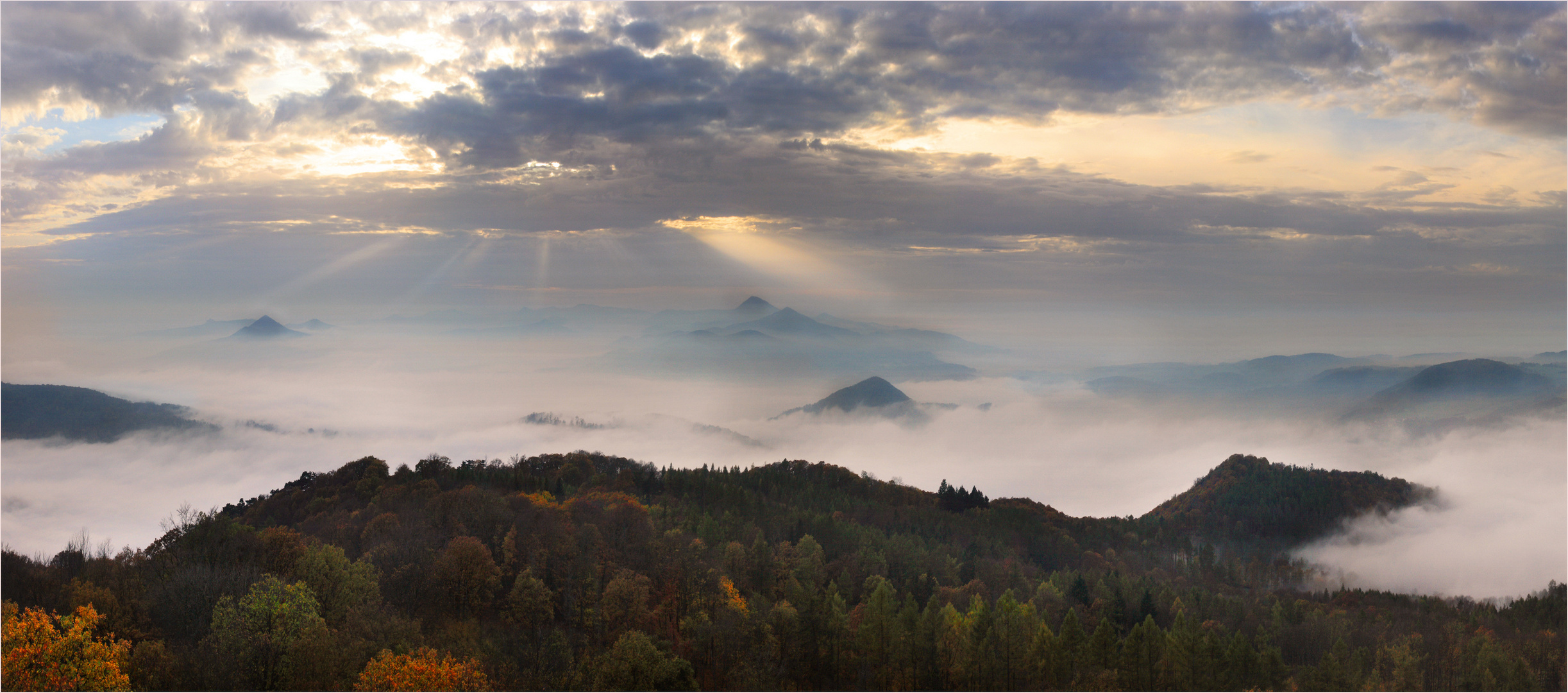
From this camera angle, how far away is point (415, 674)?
37.1 m

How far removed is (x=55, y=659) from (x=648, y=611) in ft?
104

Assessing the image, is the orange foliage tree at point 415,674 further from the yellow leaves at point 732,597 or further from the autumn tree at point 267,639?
the yellow leaves at point 732,597

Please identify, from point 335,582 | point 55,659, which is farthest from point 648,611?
point 55,659

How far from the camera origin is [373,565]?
52.8 metres

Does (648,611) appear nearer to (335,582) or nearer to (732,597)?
(732,597)

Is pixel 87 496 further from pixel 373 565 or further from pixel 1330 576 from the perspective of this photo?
pixel 1330 576

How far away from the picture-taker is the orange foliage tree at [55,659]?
1270 inches

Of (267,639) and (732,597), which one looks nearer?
(267,639)

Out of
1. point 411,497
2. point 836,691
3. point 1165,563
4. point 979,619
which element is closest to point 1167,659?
point 979,619

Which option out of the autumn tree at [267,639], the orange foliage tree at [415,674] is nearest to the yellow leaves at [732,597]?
the orange foliage tree at [415,674]

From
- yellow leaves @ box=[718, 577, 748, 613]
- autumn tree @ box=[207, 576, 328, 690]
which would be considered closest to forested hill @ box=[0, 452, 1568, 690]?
autumn tree @ box=[207, 576, 328, 690]

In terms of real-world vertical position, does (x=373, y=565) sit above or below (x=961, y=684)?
above

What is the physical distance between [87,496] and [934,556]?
657ft

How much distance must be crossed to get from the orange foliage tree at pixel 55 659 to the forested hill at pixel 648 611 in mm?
196
